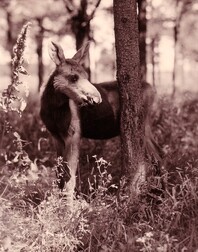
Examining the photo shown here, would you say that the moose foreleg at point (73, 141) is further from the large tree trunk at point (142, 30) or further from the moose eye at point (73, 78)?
the large tree trunk at point (142, 30)

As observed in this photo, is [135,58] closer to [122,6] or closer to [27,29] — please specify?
[122,6]

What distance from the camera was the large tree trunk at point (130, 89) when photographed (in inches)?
226

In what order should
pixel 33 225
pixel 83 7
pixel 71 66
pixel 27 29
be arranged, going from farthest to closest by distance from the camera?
pixel 83 7 → pixel 71 66 → pixel 33 225 → pixel 27 29

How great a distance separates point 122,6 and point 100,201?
231cm

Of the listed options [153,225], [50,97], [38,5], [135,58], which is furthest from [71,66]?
[38,5]

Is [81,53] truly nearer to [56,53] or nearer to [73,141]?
[56,53]

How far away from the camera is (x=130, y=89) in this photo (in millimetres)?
5820

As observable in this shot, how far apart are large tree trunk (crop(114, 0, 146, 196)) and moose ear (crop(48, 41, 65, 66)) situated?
37.2 inches

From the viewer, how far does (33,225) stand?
15.7 ft

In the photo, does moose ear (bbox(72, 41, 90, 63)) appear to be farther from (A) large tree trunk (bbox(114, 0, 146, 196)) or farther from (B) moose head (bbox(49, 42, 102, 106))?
(A) large tree trunk (bbox(114, 0, 146, 196))

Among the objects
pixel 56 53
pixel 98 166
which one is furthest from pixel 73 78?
pixel 98 166

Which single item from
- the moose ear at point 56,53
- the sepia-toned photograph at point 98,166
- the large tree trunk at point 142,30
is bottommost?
the sepia-toned photograph at point 98,166

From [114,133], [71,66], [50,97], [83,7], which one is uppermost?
[83,7]

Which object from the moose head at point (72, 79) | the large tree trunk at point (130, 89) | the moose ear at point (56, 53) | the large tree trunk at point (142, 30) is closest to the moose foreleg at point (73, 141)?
the moose head at point (72, 79)
